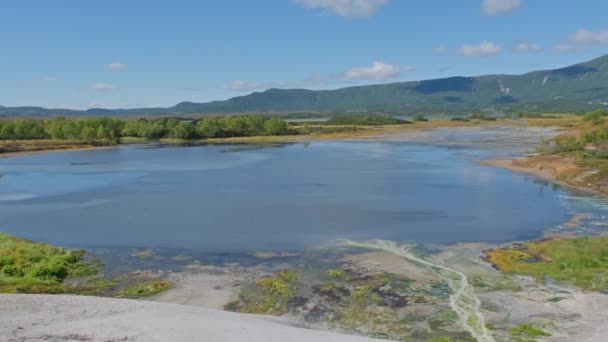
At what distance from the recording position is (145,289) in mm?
23219

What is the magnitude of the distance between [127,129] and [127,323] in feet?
416

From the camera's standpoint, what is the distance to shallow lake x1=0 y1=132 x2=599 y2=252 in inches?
1307

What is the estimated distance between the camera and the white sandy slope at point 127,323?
51.4 feet

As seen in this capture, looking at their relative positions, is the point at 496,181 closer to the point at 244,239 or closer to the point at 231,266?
the point at 244,239

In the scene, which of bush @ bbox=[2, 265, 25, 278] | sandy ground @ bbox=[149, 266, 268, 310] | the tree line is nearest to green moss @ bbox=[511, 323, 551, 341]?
sandy ground @ bbox=[149, 266, 268, 310]

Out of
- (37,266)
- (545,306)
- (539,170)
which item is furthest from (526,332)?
(539,170)

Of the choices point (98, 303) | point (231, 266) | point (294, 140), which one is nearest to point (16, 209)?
point (231, 266)

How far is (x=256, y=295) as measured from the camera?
74.0ft

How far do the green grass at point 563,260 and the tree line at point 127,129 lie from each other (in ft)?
352

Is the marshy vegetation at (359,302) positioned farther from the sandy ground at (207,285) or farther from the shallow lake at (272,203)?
the shallow lake at (272,203)

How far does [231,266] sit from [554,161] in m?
48.4

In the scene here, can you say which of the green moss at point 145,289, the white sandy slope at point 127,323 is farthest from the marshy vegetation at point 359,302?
the green moss at point 145,289

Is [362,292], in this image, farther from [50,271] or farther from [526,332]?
[50,271]

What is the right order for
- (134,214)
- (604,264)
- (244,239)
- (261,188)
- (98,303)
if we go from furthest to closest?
(261,188)
(134,214)
(244,239)
(604,264)
(98,303)
